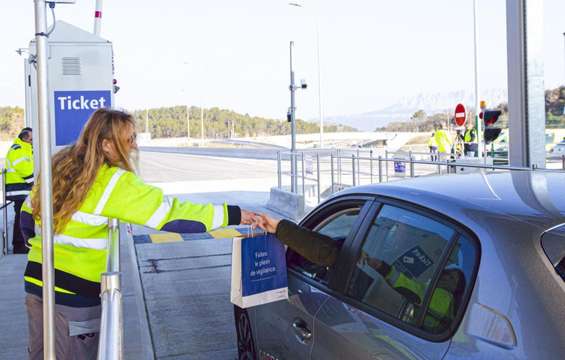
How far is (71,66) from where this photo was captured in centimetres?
754

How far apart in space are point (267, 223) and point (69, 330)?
1.09 metres

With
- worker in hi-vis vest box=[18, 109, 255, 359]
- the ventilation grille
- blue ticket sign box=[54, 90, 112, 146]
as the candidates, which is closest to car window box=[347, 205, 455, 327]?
worker in hi-vis vest box=[18, 109, 255, 359]

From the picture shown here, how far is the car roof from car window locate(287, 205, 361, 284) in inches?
5.6

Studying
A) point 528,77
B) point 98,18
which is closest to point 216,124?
point 98,18

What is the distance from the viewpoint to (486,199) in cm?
289

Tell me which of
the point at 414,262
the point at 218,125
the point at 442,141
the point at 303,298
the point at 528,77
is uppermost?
the point at 218,125

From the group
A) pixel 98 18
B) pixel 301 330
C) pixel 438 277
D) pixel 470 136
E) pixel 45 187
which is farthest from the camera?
pixel 470 136

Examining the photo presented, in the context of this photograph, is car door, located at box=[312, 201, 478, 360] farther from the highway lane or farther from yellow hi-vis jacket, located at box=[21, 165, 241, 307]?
the highway lane

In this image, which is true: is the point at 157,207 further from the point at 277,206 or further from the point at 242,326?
the point at 277,206

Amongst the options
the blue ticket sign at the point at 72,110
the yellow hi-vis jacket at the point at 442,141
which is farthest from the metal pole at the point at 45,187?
the yellow hi-vis jacket at the point at 442,141

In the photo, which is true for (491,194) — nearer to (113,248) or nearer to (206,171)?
(113,248)

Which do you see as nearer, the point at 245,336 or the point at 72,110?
the point at 245,336

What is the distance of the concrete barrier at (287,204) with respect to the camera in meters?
15.5

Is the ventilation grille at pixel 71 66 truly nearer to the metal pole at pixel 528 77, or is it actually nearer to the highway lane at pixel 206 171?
the metal pole at pixel 528 77
